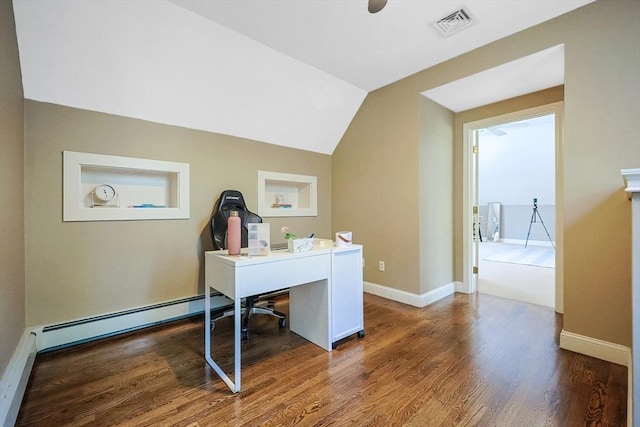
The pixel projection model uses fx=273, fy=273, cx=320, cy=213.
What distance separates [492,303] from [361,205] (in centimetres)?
187

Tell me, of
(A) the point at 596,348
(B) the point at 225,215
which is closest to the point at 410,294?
(A) the point at 596,348

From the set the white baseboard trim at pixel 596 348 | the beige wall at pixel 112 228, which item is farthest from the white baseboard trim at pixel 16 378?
the white baseboard trim at pixel 596 348

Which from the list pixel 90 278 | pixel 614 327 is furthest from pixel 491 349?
pixel 90 278

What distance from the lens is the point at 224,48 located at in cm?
235

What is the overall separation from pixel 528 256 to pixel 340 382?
584 cm

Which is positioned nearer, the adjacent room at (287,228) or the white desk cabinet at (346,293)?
the adjacent room at (287,228)

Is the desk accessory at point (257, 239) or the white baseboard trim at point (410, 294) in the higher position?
the desk accessory at point (257, 239)

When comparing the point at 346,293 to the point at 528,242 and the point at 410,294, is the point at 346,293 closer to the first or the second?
the point at 410,294

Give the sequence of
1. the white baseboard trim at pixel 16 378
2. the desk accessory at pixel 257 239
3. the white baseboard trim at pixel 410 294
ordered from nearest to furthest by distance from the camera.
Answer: the white baseboard trim at pixel 16 378
the desk accessory at pixel 257 239
the white baseboard trim at pixel 410 294

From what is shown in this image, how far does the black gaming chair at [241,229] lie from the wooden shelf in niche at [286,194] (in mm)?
370

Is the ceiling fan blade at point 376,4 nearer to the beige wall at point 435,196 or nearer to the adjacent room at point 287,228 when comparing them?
the adjacent room at point 287,228

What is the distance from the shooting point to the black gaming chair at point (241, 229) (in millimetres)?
2504

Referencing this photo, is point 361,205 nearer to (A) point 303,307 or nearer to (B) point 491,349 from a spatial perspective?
(A) point 303,307

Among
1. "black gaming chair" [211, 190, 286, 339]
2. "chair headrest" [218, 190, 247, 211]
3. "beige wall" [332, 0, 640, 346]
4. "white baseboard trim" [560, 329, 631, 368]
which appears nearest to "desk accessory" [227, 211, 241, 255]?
"black gaming chair" [211, 190, 286, 339]
